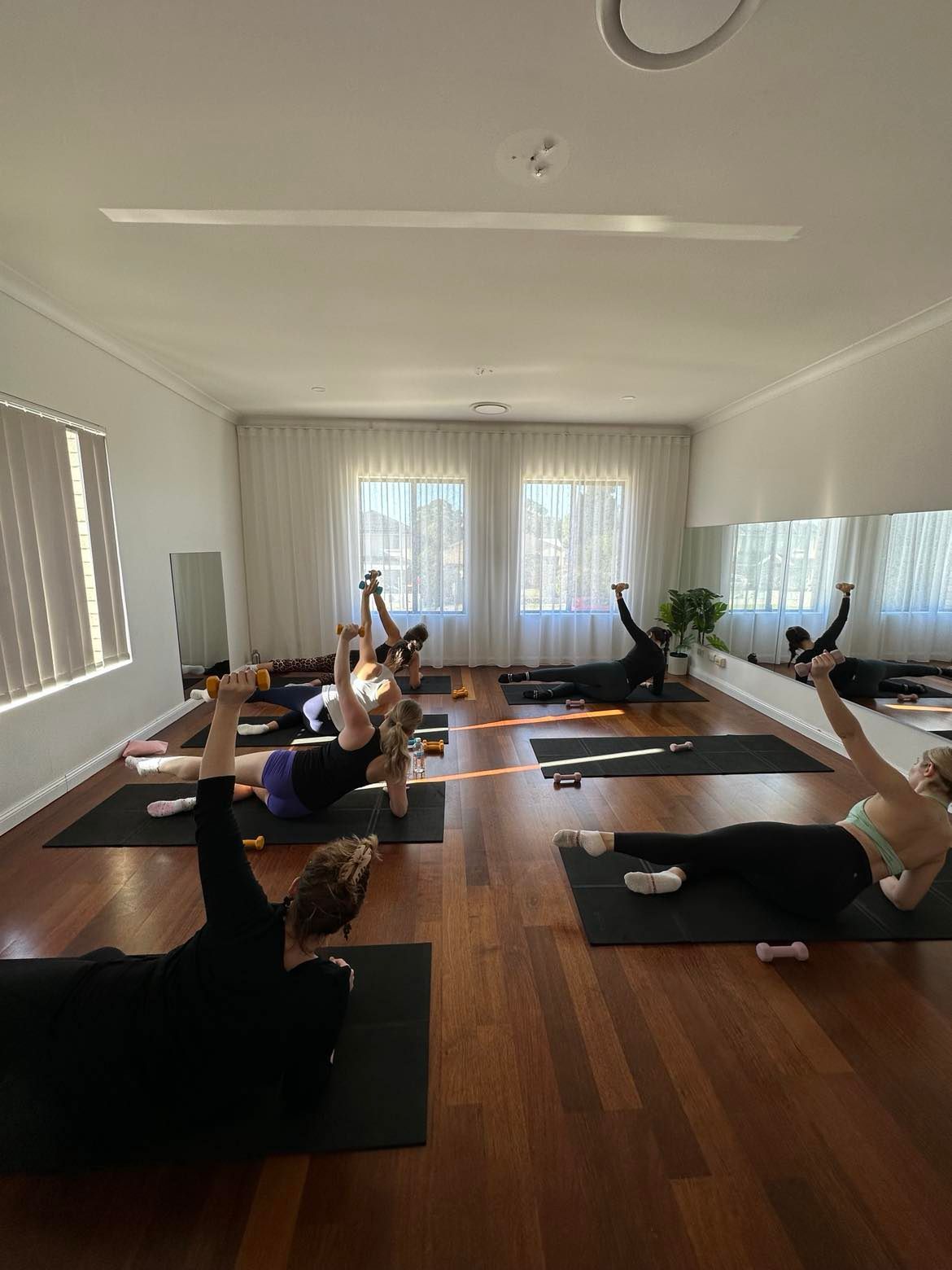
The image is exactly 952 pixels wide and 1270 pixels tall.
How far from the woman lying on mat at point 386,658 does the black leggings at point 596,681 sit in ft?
4.61

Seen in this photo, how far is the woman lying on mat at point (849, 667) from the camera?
11.8 feet

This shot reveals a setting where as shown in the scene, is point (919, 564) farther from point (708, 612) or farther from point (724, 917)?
point (724, 917)

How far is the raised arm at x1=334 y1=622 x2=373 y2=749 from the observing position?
8.57ft

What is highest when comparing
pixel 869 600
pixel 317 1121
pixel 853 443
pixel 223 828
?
pixel 853 443

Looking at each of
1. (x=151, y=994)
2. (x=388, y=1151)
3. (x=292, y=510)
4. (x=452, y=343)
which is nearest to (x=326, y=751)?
(x=151, y=994)

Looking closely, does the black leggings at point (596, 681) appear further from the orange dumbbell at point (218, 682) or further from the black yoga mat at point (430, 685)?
the orange dumbbell at point (218, 682)

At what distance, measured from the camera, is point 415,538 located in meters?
6.55

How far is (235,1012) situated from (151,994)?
0.22m

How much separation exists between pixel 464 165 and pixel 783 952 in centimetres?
305

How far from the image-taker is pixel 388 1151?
56.4 inches

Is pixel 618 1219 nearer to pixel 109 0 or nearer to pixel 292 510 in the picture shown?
pixel 109 0

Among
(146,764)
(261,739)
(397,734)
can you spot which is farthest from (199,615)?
(397,734)

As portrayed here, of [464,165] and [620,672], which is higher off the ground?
[464,165]

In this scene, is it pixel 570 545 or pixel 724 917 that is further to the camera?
pixel 570 545
